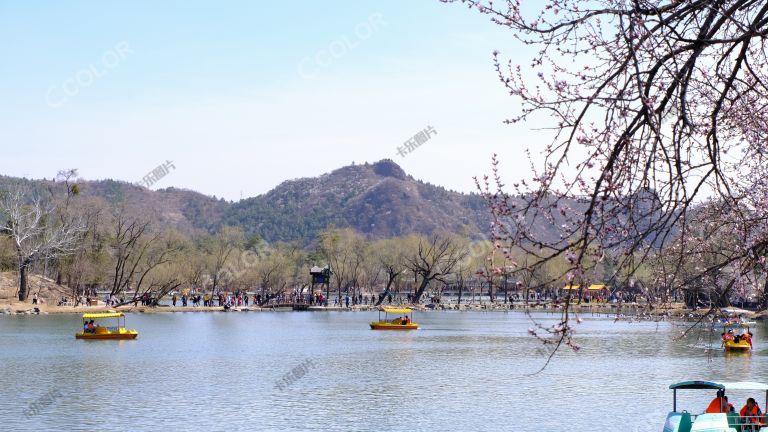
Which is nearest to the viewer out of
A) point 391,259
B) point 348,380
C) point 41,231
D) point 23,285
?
point 348,380

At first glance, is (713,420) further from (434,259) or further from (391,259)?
(391,259)

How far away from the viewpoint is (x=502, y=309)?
425 feet

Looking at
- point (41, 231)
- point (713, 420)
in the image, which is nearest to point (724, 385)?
point (713, 420)

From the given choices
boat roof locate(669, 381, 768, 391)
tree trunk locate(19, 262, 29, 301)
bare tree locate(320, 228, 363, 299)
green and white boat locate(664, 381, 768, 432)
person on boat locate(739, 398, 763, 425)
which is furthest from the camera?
bare tree locate(320, 228, 363, 299)

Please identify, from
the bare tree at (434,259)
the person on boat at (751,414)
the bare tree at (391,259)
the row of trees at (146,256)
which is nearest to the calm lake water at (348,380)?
the person on boat at (751,414)

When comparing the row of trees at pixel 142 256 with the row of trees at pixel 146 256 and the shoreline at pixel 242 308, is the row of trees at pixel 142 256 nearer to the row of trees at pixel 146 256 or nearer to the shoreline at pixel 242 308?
the row of trees at pixel 146 256

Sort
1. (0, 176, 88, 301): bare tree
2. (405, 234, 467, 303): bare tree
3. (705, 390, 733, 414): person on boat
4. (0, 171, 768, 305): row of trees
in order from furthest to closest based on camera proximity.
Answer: (405, 234, 467, 303): bare tree → (0, 171, 768, 305): row of trees → (0, 176, 88, 301): bare tree → (705, 390, 733, 414): person on boat

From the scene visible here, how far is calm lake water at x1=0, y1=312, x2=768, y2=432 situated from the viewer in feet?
104

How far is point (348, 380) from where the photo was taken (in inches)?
1699

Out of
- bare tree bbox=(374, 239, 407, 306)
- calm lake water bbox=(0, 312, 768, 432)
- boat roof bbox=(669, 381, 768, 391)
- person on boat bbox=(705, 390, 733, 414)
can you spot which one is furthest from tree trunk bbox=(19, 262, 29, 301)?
person on boat bbox=(705, 390, 733, 414)

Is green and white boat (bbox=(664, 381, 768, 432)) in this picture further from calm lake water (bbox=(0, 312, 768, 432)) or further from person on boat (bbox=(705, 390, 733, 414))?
calm lake water (bbox=(0, 312, 768, 432))

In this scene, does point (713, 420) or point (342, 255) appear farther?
point (342, 255)

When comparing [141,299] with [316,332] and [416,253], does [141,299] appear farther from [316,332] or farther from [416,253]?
[416,253]

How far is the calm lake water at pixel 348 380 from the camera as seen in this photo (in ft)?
104
